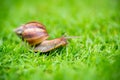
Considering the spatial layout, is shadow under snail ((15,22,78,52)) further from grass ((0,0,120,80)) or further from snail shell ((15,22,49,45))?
grass ((0,0,120,80))

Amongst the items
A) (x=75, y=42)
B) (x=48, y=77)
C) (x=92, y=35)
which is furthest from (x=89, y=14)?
(x=48, y=77)

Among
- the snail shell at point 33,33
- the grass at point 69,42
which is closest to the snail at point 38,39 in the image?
the snail shell at point 33,33

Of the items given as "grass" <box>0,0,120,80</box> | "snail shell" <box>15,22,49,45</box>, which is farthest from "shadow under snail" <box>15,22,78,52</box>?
"grass" <box>0,0,120,80</box>

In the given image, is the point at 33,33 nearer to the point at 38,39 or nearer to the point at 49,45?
the point at 38,39

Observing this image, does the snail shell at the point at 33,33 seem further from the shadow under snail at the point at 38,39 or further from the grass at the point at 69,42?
the grass at the point at 69,42

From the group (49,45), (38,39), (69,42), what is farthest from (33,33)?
(69,42)

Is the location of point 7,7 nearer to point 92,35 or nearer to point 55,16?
point 55,16
